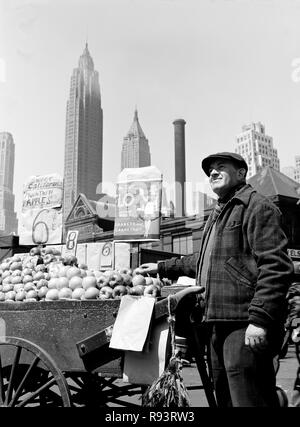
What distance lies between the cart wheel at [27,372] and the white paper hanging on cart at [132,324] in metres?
0.46

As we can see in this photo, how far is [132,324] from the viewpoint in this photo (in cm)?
272

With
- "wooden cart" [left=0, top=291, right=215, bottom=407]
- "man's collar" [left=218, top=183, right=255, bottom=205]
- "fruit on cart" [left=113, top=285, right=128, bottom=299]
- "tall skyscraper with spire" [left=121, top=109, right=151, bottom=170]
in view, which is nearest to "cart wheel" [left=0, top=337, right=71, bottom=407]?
"wooden cart" [left=0, top=291, right=215, bottom=407]

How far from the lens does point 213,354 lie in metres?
2.52

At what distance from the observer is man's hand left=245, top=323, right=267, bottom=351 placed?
7.20 ft

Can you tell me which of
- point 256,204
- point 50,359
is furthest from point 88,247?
point 256,204

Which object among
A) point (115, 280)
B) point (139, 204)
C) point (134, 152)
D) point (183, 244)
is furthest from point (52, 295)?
point (183, 244)

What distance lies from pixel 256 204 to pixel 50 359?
1662 millimetres

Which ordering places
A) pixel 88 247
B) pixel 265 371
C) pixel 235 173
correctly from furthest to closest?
pixel 88 247 < pixel 235 173 < pixel 265 371

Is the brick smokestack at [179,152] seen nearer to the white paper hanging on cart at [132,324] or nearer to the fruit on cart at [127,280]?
the fruit on cart at [127,280]

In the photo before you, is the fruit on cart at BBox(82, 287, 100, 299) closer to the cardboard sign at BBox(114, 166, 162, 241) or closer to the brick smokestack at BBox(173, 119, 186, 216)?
the cardboard sign at BBox(114, 166, 162, 241)

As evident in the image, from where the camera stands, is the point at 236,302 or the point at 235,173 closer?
the point at 236,302

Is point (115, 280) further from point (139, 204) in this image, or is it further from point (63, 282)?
point (139, 204)

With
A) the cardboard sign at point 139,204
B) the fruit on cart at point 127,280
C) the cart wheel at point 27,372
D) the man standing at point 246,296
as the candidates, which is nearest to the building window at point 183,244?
the cardboard sign at point 139,204
